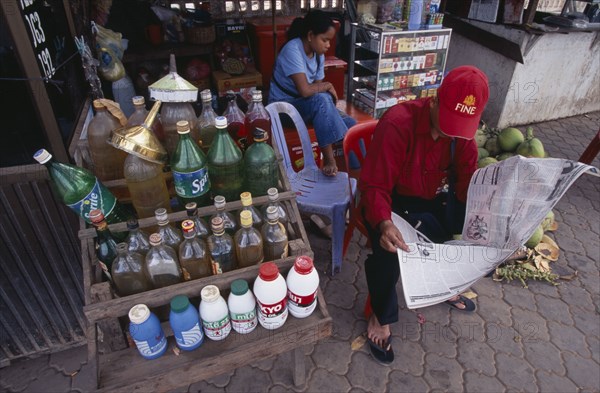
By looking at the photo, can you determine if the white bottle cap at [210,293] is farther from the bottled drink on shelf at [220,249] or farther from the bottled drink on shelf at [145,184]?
the bottled drink on shelf at [145,184]

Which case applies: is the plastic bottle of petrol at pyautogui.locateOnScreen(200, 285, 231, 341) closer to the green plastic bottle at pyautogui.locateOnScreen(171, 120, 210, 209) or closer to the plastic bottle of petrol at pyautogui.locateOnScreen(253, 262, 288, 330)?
the plastic bottle of petrol at pyautogui.locateOnScreen(253, 262, 288, 330)

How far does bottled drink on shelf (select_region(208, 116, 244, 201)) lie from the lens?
5.30 ft

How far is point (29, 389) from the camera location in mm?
2225

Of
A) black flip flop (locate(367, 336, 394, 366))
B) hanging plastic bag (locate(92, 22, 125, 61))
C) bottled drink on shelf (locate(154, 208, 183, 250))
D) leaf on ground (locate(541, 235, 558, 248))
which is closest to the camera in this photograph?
bottled drink on shelf (locate(154, 208, 183, 250))

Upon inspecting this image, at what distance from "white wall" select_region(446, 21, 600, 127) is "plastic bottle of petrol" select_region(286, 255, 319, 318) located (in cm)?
492

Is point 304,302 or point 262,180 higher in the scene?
point 262,180

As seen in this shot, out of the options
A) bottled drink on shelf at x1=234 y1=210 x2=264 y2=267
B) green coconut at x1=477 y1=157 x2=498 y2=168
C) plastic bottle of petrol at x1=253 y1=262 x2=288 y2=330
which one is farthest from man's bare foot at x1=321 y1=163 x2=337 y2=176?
plastic bottle of petrol at x1=253 y1=262 x2=288 y2=330

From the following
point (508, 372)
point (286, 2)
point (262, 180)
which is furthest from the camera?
point (286, 2)

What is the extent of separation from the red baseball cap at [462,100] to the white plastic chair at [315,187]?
107 cm

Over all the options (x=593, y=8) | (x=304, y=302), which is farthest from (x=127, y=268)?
(x=593, y=8)

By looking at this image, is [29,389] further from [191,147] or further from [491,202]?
[491,202]

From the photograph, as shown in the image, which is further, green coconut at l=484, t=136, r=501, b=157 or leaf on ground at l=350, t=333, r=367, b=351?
green coconut at l=484, t=136, r=501, b=157

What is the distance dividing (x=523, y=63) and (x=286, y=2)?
128 inches

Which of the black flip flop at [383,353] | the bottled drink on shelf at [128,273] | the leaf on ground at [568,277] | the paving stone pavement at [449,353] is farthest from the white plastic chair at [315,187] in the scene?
the leaf on ground at [568,277]
